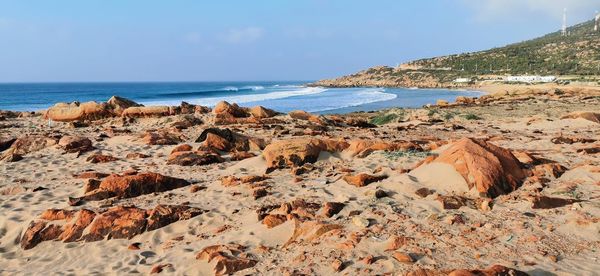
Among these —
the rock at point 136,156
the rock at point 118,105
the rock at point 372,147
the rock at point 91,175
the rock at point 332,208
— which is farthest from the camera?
the rock at point 118,105

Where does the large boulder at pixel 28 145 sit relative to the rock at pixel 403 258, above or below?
above

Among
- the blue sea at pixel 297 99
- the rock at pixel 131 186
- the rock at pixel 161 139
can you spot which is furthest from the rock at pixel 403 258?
the blue sea at pixel 297 99

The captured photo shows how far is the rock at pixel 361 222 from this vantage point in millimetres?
7047

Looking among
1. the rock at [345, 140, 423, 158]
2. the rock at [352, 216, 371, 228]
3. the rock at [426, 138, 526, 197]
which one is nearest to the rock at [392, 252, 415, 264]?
the rock at [352, 216, 371, 228]

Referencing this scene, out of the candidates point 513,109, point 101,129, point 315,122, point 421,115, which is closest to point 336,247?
point 315,122

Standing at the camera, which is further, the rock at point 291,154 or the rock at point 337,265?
the rock at point 291,154

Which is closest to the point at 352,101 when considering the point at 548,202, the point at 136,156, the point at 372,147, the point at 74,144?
the point at 74,144

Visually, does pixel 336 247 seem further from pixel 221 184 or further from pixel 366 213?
pixel 221 184

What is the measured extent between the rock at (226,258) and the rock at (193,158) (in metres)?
5.57

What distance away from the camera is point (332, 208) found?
7.75 m

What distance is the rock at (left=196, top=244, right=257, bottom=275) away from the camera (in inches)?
240

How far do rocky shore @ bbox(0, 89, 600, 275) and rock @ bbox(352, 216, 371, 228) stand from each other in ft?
0.13

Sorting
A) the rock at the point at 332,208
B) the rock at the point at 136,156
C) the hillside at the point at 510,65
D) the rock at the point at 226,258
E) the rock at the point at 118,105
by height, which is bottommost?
the rock at the point at 226,258

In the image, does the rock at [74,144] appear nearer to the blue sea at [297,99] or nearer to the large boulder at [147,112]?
the large boulder at [147,112]
